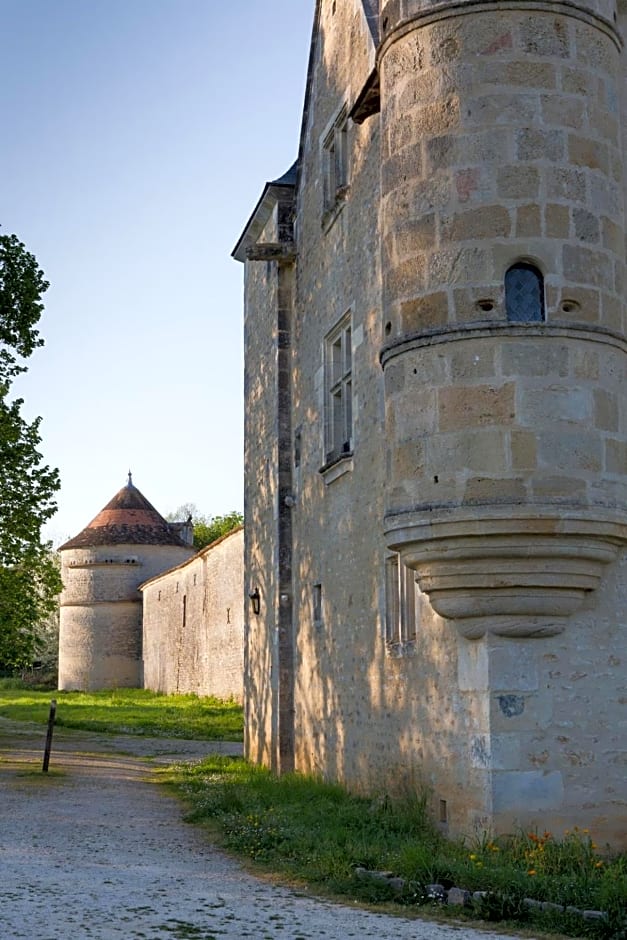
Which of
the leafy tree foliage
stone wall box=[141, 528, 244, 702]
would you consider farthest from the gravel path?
the leafy tree foliage

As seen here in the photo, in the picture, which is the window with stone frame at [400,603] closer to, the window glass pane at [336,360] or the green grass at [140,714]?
the window glass pane at [336,360]

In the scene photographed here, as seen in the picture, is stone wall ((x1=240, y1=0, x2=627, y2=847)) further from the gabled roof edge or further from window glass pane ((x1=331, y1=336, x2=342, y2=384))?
the gabled roof edge

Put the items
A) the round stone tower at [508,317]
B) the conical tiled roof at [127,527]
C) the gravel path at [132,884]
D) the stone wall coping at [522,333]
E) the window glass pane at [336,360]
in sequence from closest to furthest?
1. the gravel path at [132,884]
2. the round stone tower at [508,317]
3. the stone wall coping at [522,333]
4. the window glass pane at [336,360]
5. the conical tiled roof at [127,527]

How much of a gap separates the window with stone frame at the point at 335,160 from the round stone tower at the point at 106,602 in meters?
37.2

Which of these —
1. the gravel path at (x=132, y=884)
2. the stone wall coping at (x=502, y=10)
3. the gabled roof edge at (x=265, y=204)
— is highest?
the gabled roof edge at (x=265, y=204)

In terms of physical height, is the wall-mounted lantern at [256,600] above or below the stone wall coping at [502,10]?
below

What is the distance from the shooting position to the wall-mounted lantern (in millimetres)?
18391

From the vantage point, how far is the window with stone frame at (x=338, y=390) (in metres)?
14.4

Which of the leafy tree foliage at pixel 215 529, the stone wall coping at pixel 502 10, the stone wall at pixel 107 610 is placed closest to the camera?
the stone wall coping at pixel 502 10

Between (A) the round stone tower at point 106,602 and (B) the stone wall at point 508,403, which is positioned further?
(A) the round stone tower at point 106,602

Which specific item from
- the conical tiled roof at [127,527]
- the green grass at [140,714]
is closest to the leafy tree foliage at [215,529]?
the conical tiled roof at [127,527]

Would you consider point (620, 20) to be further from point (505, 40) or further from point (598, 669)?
point (598, 669)

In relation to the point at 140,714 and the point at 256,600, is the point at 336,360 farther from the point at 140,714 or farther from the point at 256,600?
the point at 140,714

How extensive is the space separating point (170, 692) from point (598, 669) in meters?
34.5
